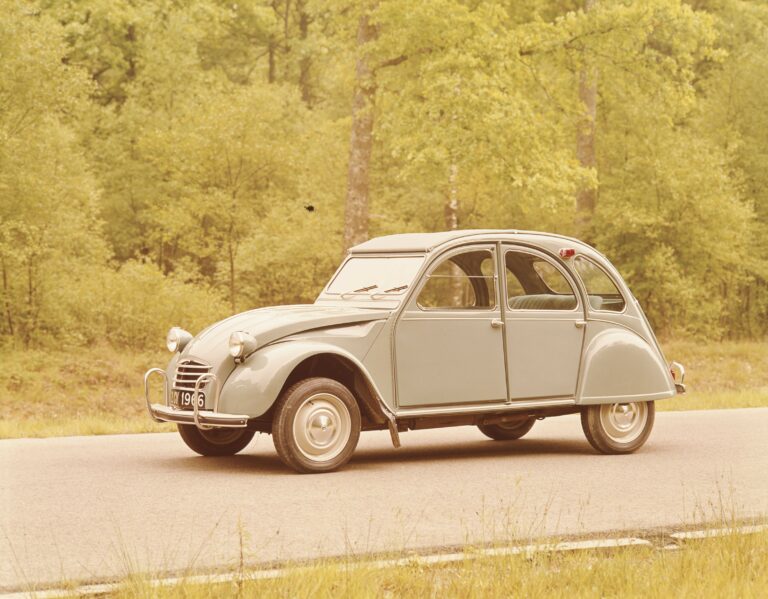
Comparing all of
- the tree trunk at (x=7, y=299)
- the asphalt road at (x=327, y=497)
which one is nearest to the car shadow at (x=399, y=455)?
the asphalt road at (x=327, y=497)

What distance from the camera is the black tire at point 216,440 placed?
10188 millimetres

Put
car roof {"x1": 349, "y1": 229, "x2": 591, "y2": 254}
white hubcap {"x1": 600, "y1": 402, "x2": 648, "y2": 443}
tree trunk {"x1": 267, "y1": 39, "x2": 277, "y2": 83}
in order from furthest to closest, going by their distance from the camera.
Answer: tree trunk {"x1": 267, "y1": 39, "x2": 277, "y2": 83}
white hubcap {"x1": 600, "y1": 402, "x2": 648, "y2": 443}
car roof {"x1": 349, "y1": 229, "x2": 591, "y2": 254}

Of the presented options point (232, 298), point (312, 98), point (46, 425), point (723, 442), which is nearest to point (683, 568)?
point (723, 442)

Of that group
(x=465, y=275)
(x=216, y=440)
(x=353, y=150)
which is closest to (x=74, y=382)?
(x=353, y=150)

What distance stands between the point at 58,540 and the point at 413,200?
26916 mm

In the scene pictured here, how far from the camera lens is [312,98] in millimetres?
47656

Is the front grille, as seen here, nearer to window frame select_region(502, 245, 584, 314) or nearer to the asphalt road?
the asphalt road

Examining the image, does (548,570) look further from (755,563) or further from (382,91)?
(382,91)

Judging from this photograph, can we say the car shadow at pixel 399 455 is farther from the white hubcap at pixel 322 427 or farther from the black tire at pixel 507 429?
the white hubcap at pixel 322 427

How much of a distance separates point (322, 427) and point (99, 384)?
522 inches

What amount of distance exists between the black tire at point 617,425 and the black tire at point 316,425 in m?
2.46

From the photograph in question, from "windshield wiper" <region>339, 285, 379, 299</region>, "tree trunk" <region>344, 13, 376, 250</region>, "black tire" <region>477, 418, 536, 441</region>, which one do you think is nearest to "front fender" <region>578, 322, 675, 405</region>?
"black tire" <region>477, 418, 536, 441</region>

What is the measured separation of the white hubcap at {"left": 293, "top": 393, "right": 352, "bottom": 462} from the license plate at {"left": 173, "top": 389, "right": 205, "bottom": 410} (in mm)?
731

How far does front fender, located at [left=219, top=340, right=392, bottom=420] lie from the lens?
881cm
